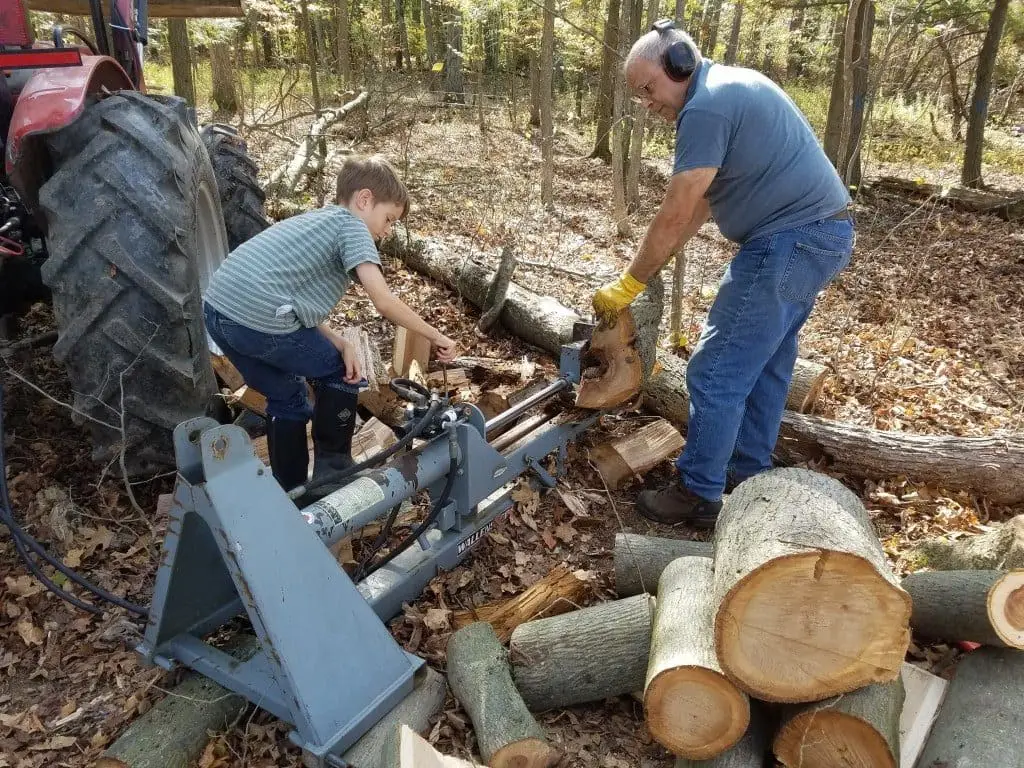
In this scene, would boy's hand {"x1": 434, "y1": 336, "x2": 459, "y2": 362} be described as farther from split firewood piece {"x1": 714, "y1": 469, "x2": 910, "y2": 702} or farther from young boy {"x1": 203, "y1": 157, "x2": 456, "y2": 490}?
split firewood piece {"x1": 714, "y1": 469, "x2": 910, "y2": 702}

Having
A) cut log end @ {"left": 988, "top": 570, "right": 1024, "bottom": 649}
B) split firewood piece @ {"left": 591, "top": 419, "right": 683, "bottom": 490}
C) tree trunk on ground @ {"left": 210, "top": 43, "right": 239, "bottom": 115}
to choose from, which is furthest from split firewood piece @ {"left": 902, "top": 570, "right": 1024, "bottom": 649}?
tree trunk on ground @ {"left": 210, "top": 43, "right": 239, "bottom": 115}

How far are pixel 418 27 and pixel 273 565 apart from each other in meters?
31.7

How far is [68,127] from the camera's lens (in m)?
2.96

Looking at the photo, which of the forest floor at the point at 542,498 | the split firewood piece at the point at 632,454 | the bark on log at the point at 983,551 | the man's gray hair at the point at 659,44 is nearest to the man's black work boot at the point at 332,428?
the forest floor at the point at 542,498

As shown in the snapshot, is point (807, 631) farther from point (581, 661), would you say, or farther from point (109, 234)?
point (109, 234)

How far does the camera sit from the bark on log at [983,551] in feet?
8.91

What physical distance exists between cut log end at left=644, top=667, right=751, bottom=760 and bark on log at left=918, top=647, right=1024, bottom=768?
0.61 metres

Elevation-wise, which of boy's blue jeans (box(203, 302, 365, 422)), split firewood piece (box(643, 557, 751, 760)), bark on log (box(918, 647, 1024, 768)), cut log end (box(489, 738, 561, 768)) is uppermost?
boy's blue jeans (box(203, 302, 365, 422))

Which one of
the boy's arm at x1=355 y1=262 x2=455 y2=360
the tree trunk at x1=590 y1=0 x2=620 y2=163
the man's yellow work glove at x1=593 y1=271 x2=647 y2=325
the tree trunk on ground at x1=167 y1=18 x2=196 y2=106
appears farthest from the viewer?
the tree trunk at x1=590 y1=0 x2=620 y2=163

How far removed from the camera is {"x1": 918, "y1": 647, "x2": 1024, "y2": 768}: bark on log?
210 cm

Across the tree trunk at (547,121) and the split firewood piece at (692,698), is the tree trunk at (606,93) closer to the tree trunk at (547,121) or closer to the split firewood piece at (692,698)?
the tree trunk at (547,121)

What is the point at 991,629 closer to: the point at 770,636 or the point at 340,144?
the point at 770,636

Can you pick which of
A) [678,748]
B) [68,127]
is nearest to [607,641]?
[678,748]

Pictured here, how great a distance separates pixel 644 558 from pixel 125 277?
2.34 m
